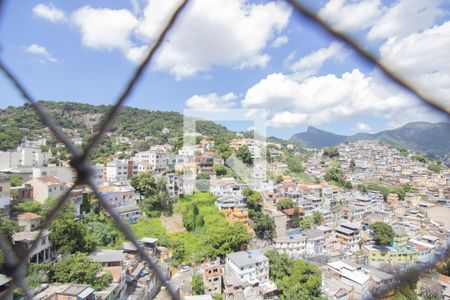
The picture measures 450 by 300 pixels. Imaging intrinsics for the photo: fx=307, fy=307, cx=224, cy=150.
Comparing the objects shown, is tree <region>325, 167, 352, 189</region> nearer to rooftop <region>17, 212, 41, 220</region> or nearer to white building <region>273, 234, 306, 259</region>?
white building <region>273, 234, 306, 259</region>

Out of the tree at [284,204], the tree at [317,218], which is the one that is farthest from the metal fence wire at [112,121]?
the tree at [317,218]

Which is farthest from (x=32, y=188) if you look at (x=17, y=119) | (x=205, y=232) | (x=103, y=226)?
(x=205, y=232)

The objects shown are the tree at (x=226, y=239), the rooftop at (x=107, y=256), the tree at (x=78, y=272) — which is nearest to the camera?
the tree at (x=78, y=272)

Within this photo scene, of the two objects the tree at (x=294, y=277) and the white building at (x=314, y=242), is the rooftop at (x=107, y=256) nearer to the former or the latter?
the tree at (x=294, y=277)

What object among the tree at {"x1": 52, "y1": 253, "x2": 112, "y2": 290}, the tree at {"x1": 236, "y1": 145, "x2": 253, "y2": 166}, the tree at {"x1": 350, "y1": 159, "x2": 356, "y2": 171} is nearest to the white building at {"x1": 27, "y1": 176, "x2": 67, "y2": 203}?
the tree at {"x1": 52, "y1": 253, "x2": 112, "y2": 290}

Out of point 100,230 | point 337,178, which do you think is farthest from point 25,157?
point 337,178

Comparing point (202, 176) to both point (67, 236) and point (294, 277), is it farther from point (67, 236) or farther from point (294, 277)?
point (67, 236)

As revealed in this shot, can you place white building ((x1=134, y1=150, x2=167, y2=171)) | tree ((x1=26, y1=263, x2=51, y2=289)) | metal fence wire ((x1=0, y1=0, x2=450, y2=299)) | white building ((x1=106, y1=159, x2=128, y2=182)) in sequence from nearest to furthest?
metal fence wire ((x1=0, y1=0, x2=450, y2=299))
tree ((x1=26, y1=263, x2=51, y2=289))
white building ((x1=106, y1=159, x2=128, y2=182))
white building ((x1=134, y1=150, x2=167, y2=171))
